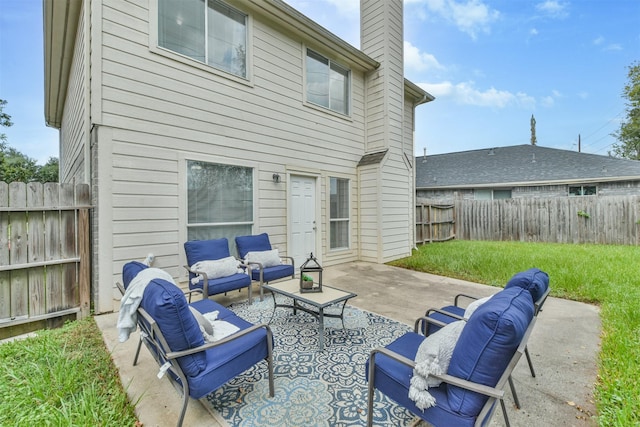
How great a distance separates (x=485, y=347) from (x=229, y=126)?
5.07 metres

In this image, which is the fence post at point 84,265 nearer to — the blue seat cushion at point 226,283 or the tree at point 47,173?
the blue seat cushion at point 226,283

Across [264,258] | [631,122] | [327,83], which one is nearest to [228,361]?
[264,258]

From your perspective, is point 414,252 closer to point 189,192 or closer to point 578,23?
point 189,192

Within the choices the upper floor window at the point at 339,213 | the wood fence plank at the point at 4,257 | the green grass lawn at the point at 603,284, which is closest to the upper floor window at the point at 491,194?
the green grass lawn at the point at 603,284

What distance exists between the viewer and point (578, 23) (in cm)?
1009

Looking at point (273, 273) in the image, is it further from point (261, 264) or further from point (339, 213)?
point (339, 213)

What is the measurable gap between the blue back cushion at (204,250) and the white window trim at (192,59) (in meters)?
3.02

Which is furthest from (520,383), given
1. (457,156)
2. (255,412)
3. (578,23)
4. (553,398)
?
(457,156)

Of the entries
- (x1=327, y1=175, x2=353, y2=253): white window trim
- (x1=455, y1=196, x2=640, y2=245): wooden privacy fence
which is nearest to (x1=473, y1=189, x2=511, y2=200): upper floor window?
(x1=455, y1=196, x2=640, y2=245): wooden privacy fence

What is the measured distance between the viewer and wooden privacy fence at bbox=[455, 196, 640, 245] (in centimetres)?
902

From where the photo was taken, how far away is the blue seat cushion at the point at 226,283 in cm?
387

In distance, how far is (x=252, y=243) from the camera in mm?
5043

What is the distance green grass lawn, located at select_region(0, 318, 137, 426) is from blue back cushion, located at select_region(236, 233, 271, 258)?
7.48 feet

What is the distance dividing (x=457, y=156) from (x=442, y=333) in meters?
17.6
